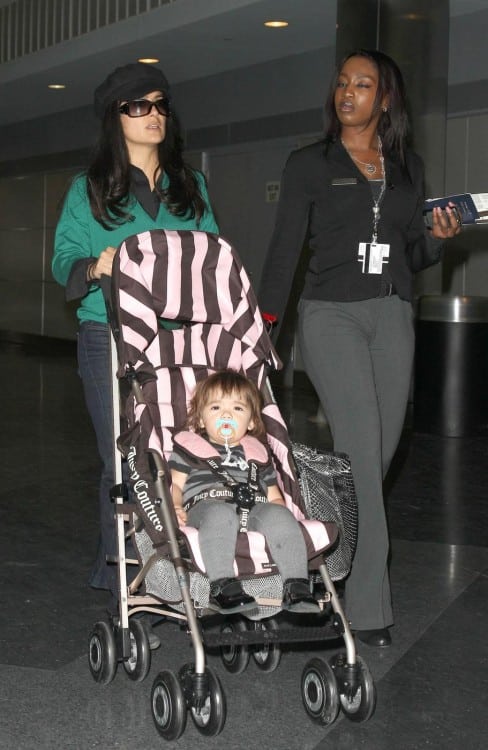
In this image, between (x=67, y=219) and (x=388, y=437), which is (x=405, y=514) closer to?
(x=388, y=437)

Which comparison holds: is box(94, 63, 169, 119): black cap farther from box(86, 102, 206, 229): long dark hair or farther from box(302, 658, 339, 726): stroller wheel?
box(302, 658, 339, 726): stroller wheel

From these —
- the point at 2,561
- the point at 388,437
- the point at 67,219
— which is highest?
the point at 67,219

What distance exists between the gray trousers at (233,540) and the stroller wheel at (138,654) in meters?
0.50

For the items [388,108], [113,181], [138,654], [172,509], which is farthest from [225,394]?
[388,108]

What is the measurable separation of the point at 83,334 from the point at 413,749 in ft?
5.51

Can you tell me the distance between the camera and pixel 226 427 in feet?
9.59

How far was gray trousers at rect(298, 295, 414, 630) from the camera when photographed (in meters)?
3.35

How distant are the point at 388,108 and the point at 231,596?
172 cm

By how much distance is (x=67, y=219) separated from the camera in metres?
3.46

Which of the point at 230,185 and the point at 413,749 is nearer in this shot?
the point at 413,749

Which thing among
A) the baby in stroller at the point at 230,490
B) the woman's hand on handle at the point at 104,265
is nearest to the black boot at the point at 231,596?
the baby in stroller at the point at 230,490

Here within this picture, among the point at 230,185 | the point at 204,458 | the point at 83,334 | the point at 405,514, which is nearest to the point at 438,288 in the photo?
the point at 405,514

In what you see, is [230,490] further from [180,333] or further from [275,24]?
[275,24]

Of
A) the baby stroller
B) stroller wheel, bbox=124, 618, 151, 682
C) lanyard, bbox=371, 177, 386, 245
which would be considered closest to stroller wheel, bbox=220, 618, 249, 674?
the baby stroller
